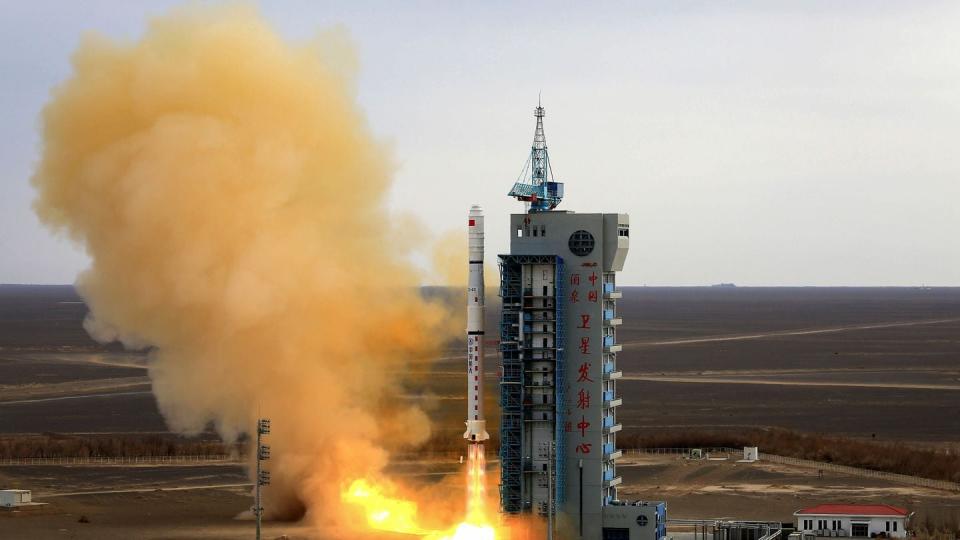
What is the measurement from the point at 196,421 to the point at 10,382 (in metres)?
89.2

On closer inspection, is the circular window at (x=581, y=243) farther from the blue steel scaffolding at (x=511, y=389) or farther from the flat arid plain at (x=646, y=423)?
the flat arid plain at (x=646, y=423)

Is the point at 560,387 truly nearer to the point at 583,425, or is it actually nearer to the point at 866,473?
the point at 583,425

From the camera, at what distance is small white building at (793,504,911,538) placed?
64.2 metres

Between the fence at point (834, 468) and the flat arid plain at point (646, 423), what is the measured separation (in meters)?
1.74

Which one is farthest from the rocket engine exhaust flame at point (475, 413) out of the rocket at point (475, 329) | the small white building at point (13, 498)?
the small white building at point (13, 498)

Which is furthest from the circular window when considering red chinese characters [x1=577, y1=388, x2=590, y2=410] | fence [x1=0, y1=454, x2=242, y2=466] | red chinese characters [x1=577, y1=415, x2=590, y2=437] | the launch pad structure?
fence [x1=0, y1=454, x2=242, y2=466]

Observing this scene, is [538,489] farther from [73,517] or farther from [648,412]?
[648,412]

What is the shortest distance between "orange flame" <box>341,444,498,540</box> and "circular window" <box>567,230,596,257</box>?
9.11m

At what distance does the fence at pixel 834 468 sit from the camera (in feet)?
272

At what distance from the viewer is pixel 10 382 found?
152 metres

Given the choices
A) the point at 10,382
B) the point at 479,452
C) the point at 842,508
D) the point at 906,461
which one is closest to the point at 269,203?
the point at 479,452

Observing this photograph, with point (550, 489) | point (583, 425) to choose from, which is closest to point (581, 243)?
point (583, 425)

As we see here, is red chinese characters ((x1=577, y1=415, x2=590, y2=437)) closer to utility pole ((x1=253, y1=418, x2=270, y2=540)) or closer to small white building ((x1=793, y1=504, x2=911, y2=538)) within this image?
small white building ((x1=793, y1=504, x2=911, y2=538))

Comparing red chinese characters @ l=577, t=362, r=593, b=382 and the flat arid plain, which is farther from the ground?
red chinese characters @ l=577, t=362, r=593, b=382
